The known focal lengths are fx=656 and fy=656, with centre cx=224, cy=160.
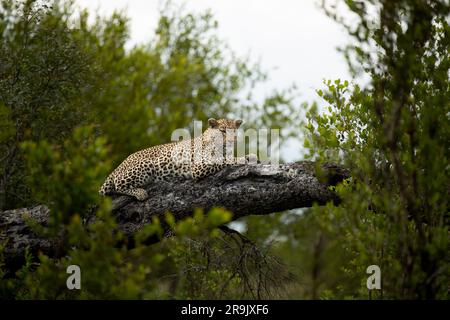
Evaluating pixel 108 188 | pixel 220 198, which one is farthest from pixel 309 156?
pixel 108 188

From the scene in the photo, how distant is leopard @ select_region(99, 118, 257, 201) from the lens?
31.8 ft

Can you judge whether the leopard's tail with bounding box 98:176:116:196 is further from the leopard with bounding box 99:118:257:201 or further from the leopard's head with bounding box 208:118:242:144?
the leopard's head with bounding box 208:118:242:144

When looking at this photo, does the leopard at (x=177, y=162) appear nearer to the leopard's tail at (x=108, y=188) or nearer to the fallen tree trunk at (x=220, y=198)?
the leopard's tail at (x=108, y=188)

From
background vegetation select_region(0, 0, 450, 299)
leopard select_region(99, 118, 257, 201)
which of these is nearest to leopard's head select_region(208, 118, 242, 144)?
leopard select_region(99, 118, 257, 201)

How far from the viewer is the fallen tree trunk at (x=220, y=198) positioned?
8922 mm

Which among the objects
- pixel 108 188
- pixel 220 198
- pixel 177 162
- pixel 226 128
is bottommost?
pixel 220 198

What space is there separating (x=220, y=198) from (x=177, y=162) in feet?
4.15

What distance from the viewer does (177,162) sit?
33.0 ft

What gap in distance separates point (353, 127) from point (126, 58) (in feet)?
42.3

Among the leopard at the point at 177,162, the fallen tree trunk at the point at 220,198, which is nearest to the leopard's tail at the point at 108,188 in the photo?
the leopard at the point at 177,162

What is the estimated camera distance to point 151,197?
31.5 ft

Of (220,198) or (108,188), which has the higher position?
(108,188)

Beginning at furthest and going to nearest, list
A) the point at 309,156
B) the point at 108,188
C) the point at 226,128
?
the point at 226,128
the point at 108,188
the point at 309,156

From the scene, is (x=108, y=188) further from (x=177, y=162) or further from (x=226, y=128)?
(x=226, y=128)
